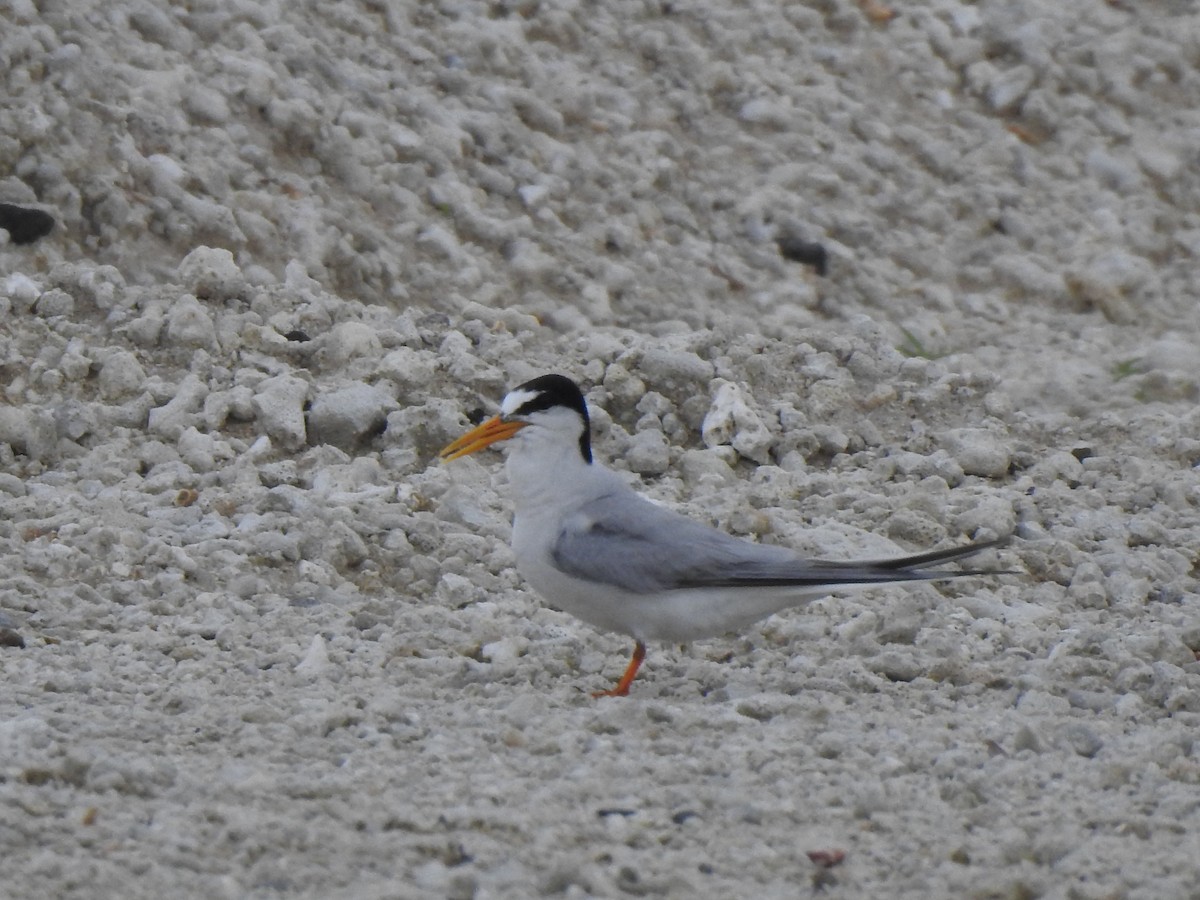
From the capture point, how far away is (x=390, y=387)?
7.32 metres

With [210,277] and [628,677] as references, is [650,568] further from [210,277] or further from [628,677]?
[210,277]

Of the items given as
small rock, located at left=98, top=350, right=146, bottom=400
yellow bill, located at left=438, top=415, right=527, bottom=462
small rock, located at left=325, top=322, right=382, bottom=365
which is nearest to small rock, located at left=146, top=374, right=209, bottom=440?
small rock, located at left=98, top=350, right=146, bottom=400

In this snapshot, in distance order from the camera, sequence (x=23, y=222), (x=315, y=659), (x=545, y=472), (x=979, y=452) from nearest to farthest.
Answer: (x=315, y=659) → (x=545, y=472) → (x=979, y=452) → (x=23, y=222)

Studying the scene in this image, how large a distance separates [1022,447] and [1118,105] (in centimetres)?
481

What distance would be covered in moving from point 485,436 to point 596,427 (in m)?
1.47

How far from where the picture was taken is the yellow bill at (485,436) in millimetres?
6102

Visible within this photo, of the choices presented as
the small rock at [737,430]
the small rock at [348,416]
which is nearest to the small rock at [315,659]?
the small rock at [348,416]

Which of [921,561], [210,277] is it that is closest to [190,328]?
[210,277]

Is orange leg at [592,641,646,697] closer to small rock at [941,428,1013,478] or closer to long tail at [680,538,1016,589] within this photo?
long tail at [680,538,1016,589]

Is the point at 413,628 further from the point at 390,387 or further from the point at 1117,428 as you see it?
the point at 1117,428

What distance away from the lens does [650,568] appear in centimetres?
560

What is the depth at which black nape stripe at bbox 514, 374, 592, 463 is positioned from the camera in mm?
6027

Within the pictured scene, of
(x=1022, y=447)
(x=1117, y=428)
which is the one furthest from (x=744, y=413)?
(x=1117, y=428)

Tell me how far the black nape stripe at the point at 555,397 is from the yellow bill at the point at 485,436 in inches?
2.2
